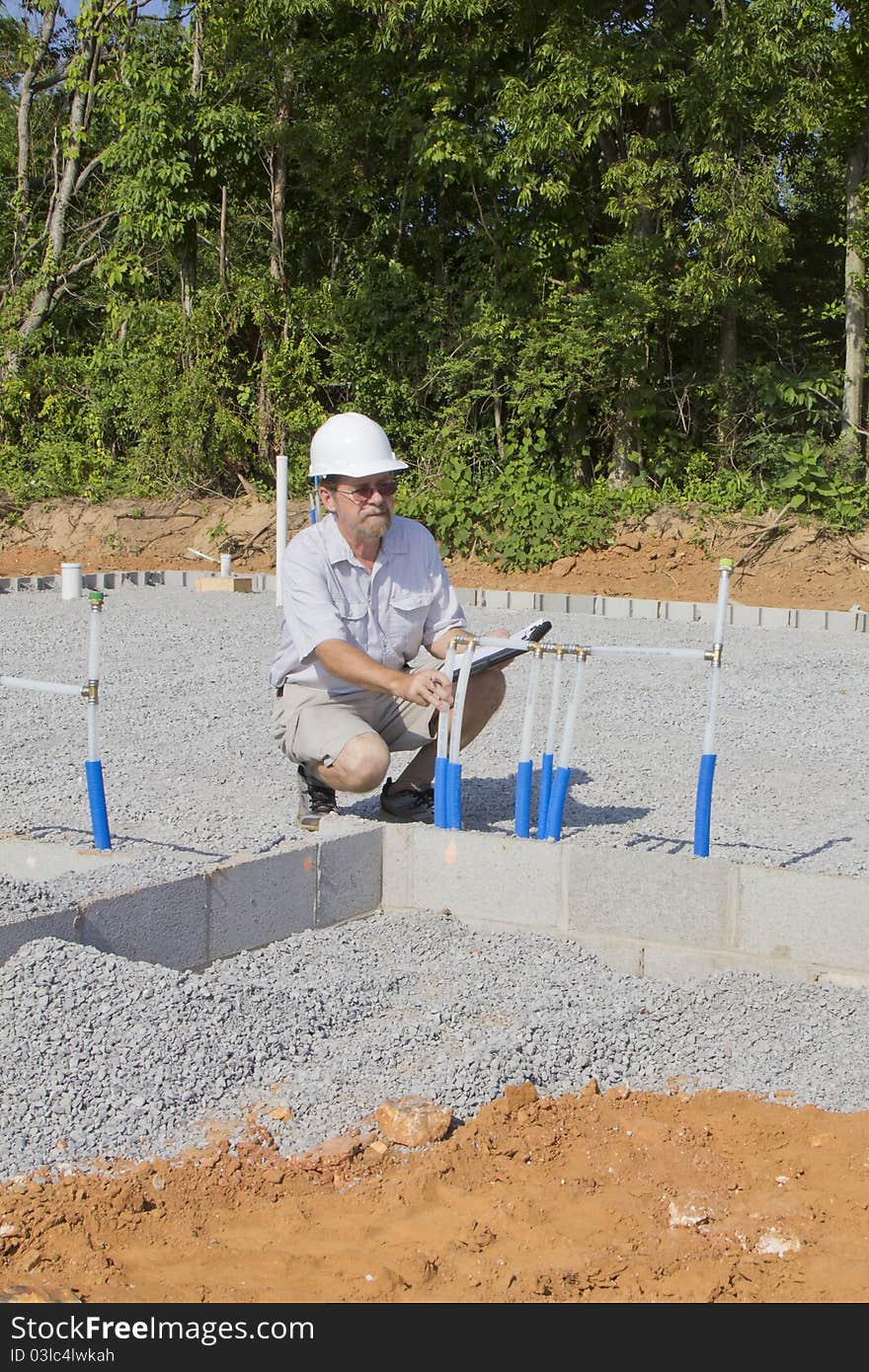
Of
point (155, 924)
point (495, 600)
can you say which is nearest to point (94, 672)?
point (155, 924)

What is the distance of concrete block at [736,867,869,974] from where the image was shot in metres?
3.61

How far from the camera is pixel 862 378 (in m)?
15.3

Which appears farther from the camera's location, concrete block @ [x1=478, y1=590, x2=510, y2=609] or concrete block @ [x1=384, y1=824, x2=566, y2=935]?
concrete block @ [x1=478, y1=590, x2=510, y2=609]

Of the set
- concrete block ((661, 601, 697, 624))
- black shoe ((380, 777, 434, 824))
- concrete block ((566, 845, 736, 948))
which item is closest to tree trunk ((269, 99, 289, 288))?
concrete block ((661, 601, 697, 624))

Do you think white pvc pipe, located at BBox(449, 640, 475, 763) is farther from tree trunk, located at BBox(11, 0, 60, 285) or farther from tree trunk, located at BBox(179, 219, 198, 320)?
tree trunk, located at BBox(11, 0, 60, 285)

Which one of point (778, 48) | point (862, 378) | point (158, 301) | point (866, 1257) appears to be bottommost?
point (866, 1257)

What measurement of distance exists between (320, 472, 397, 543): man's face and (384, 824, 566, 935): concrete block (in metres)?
1.03

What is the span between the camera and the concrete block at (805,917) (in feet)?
11.8

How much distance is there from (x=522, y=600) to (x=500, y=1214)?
1045 cm

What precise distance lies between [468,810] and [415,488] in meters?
11.8

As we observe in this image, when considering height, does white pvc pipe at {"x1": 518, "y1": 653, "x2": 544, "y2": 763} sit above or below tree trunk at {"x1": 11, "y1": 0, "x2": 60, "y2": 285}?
below

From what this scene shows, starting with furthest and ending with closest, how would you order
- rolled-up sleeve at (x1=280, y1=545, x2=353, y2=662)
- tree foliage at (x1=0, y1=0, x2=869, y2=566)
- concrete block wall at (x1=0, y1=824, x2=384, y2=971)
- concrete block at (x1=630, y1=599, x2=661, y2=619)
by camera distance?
tree foliage at (x1=0, y1=0, x2=869, y2=566), concrete block at (x1=630, y1=599, x2=661, y2=619), rolled-up sleeve at (x1=280, y1=545, x2=353, y2=662), concrete block wall at (x1=0, y1=824, x2=384, y2=971)

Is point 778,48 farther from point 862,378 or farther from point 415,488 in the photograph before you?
point 415,488
